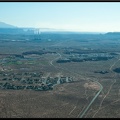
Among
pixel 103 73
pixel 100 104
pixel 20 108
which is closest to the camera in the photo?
pixel 20 108

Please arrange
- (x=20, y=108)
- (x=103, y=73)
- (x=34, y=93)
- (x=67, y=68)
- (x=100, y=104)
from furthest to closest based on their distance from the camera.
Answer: (x=67, y=68) → (x=103, y=73) → (x=34, y=93) → (x=100, y=104) → (x=20, y=108)

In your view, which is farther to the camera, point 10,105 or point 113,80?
point 113,80

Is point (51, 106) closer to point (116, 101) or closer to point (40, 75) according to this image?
point (116, 101)

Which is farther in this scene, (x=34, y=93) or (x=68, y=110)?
(x=34, y=93)

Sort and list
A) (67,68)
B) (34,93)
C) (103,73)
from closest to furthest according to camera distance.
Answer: (34,93), (103,73), (67,68)

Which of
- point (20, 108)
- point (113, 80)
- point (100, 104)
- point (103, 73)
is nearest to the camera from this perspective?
point (20, 108)

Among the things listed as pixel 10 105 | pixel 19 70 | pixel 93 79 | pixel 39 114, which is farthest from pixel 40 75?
pixel 39 114

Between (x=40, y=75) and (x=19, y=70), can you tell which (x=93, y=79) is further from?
(x=19, y=70)

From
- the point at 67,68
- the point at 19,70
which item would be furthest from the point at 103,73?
the point at 19,70
